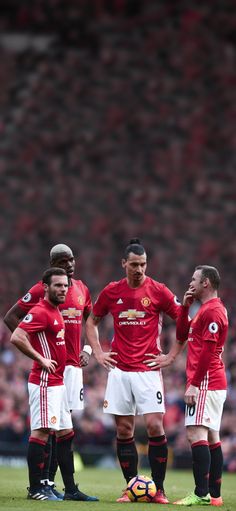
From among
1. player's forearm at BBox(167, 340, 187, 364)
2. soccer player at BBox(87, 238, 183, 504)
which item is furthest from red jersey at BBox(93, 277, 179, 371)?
player's forearm at BBox(167, 340, 187, 364)

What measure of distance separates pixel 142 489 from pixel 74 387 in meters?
1.14

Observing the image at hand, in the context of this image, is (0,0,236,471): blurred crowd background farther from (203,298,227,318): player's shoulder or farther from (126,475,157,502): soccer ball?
(203,298,227,318): player's shoulder

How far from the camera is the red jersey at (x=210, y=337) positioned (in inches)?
368

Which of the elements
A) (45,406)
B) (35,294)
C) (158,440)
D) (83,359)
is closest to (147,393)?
(158,440)

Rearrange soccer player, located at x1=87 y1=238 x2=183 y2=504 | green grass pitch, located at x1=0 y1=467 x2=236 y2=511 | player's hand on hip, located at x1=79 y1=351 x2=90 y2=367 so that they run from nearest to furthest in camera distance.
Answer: green grass pitch, located at x1=0 y1=467 x2=236 y2=511 < soccer player, located at x1=87 y1=238 x2=183 y2=504 < player's hand on hip, located at x1=79 y1=351 x2=90 y2=367

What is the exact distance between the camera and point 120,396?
9891 mm

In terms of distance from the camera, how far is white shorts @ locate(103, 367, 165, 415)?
983 centimetres

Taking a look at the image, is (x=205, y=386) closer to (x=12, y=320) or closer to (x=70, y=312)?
(x=70, y=312)

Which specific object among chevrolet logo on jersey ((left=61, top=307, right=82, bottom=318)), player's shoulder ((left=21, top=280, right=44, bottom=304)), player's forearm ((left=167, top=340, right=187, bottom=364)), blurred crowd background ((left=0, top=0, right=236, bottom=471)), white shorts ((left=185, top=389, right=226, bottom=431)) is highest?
blurred crowd background ((left=0, top=0, right=236, bottom=471))

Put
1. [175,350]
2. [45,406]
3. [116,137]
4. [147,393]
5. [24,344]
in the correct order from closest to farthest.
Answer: [24,344]
[45,406]
[147,393]
[175,350]
[116,137]

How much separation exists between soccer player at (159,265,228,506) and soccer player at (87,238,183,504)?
381mm

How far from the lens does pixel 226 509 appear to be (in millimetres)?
9016

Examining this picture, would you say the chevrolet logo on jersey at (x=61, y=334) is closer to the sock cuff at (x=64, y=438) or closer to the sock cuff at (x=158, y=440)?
the sock cuff at (x=64, y=438)

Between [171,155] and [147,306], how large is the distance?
14.1m
